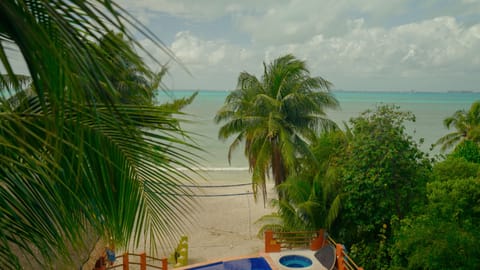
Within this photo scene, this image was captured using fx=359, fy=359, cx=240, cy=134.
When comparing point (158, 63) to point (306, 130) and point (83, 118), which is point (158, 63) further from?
point (306, 130)

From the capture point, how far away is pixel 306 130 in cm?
1276

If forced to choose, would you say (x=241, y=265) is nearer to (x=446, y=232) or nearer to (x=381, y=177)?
(x=381, y=177)

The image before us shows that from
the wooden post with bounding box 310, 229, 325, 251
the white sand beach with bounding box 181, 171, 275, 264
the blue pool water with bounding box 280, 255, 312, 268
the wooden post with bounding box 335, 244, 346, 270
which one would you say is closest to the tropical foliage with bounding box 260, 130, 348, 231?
the wooden post with bounding box 310, 229, 325, 251

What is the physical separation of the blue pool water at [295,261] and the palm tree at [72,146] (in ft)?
29.7

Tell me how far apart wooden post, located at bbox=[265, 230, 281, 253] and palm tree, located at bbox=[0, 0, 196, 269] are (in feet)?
29.6

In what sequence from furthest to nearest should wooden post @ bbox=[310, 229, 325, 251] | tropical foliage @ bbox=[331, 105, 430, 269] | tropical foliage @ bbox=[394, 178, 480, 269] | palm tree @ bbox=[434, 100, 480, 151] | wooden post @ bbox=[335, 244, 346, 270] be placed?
palm tree @ bbox=[434, 100, 480, 151] < wooden post @ bbox=[310, 229, 325, 251] < tropical foliage @ bbox=[331, 105, 430, 269] < wooden post @ bbox=[335, 244, 346, 270] < tropical foliage @ bbox=[394, 178, 480, 269]

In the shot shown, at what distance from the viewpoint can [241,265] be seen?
9766 millimetres

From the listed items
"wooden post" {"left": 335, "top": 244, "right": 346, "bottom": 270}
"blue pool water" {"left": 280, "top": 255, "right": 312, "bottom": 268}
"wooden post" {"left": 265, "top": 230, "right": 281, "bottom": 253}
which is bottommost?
"blue pool water" {"left": 280, "top": 255, "right": 312, "bottom": 268}

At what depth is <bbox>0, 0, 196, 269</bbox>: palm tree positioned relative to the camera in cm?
87

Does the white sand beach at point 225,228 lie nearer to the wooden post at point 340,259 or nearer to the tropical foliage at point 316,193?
the tropical foliage at point 316,193

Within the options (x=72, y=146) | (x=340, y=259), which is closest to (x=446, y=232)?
(x=340, y=259)

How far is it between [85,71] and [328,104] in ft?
41.0

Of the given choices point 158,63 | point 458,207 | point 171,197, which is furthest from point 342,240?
point 158,63

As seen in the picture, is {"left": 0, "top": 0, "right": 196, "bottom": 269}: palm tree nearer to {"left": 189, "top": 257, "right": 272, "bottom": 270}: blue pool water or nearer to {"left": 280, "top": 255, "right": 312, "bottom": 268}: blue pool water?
{"left": 189, "top": 257, "right": 272, "bottom": 270}: blue pool water
